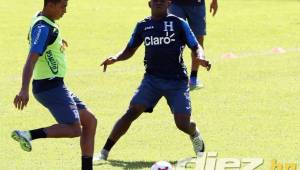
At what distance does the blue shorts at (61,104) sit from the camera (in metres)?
8.73

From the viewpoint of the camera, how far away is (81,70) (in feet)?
53.4

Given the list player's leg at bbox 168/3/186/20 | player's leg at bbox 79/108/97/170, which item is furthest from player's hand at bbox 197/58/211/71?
player's leg at bbox 168/3/186/20

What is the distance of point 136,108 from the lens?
388 inches

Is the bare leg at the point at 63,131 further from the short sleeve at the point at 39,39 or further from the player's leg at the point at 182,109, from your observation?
the player's leg at the point at 182,109

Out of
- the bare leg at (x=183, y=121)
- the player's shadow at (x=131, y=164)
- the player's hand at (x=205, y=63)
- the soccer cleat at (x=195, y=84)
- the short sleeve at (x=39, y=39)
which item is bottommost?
the soccer cleat at (x=195, y=84)

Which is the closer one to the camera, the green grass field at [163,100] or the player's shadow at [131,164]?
the player's shadow at [131,164]

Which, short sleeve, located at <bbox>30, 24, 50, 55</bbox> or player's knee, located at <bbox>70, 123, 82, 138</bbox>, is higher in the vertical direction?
short sleeve, located at <bbox>30, 24, 50, 55</bbox>

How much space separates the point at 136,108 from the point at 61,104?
51.8 inches

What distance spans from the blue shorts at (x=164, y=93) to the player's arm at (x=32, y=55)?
164 cm

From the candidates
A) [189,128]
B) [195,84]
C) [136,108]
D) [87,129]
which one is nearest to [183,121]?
[189,128]

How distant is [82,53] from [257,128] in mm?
7379

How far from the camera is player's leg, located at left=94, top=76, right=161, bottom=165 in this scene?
387 inches

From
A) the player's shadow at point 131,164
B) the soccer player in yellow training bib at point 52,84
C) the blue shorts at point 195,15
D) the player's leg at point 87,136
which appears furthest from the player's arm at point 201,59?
the blue shorts at point 195,15

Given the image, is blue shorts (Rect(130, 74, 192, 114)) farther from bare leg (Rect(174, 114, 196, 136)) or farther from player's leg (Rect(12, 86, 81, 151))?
player's leg (Rect(12, 86, 81, 151))
